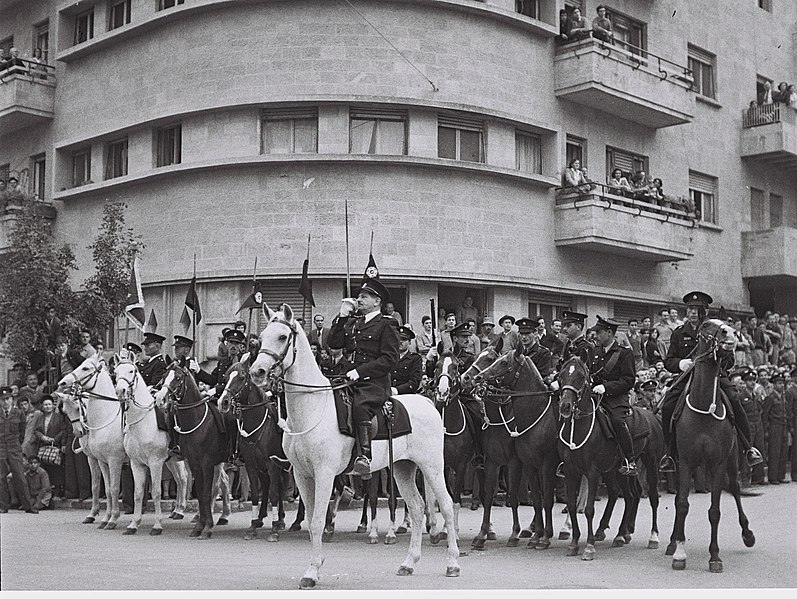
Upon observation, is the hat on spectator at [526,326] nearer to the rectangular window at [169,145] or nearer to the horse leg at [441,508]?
the horse leg at [441,508]

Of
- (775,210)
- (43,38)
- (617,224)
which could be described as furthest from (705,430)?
(775,210)

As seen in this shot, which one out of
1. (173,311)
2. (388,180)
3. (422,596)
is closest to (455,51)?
(388,180)

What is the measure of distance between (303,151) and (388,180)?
2.24 m

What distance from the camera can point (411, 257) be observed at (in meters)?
24.9

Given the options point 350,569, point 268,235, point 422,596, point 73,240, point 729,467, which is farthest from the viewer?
point 73,240

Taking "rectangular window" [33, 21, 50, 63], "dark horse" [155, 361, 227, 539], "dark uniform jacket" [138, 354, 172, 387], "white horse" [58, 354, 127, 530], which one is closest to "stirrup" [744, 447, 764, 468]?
"dark horse" [155, 361, 227, 539]

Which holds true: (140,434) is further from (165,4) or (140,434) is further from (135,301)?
(165,4)

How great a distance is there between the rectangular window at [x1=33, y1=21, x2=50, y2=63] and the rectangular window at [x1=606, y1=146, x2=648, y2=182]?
16456 millimetres

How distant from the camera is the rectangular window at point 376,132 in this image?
25.3m

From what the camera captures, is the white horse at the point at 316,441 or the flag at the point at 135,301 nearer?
the white horse at the point at 316,441

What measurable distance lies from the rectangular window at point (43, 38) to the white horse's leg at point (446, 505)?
71.9 feet

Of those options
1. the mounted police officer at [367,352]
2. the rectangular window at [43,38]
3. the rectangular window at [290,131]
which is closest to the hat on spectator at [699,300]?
the mounted police officer at [367,352]

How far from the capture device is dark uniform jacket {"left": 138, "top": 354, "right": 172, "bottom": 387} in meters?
17.1

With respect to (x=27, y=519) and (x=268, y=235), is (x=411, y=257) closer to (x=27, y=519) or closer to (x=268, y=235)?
(x=268, y=235)
